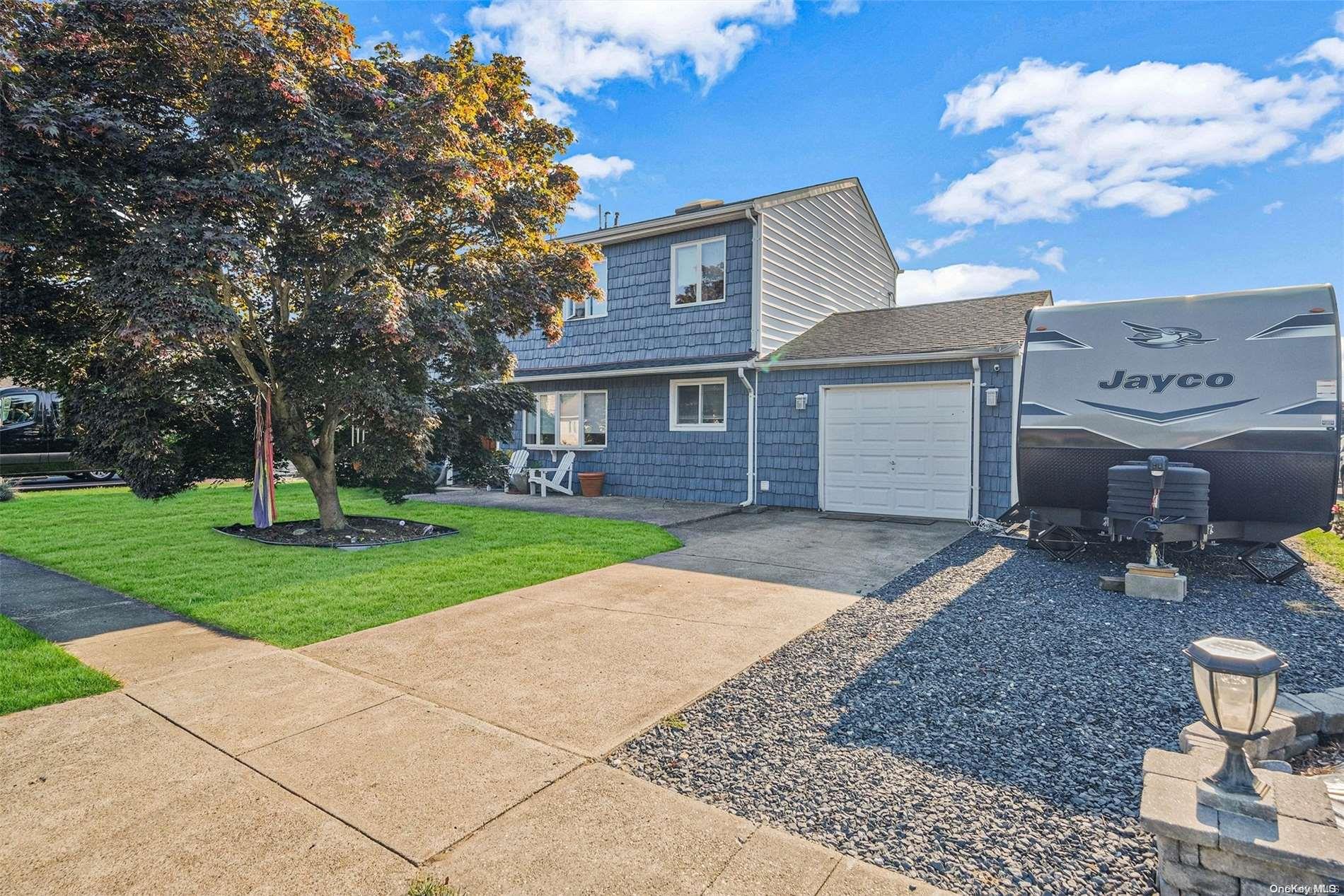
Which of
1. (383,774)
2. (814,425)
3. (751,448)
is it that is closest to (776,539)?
(814,425)

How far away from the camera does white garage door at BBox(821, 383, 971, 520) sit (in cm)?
991

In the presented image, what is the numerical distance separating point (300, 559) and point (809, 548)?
5580 millimetres

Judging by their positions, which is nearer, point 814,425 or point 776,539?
point 776,539

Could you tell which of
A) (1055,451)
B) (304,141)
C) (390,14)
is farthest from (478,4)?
(1055,451)

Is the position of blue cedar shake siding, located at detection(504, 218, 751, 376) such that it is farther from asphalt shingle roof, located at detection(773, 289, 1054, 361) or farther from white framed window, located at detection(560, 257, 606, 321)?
asphalt shingle roof, located at detection(773, 289, 1054, 361)

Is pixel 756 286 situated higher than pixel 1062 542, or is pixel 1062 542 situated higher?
pixel 756 286

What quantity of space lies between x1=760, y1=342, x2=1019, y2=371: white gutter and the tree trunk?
6.88m

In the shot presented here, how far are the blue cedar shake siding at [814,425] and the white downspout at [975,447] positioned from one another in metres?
0.05

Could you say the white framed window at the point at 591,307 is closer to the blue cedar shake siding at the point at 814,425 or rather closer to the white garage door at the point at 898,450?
the blue cedar shake siding at the point at 814,425

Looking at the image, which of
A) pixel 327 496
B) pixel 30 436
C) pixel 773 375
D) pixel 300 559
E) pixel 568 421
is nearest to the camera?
pixel 300 559

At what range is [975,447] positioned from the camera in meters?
9.73

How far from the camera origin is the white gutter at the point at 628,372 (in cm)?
1166

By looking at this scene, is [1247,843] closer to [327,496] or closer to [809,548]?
[809,548]

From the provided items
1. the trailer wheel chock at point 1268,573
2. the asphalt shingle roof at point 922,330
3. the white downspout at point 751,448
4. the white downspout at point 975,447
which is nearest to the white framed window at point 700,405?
the white downspout at point 751,448
